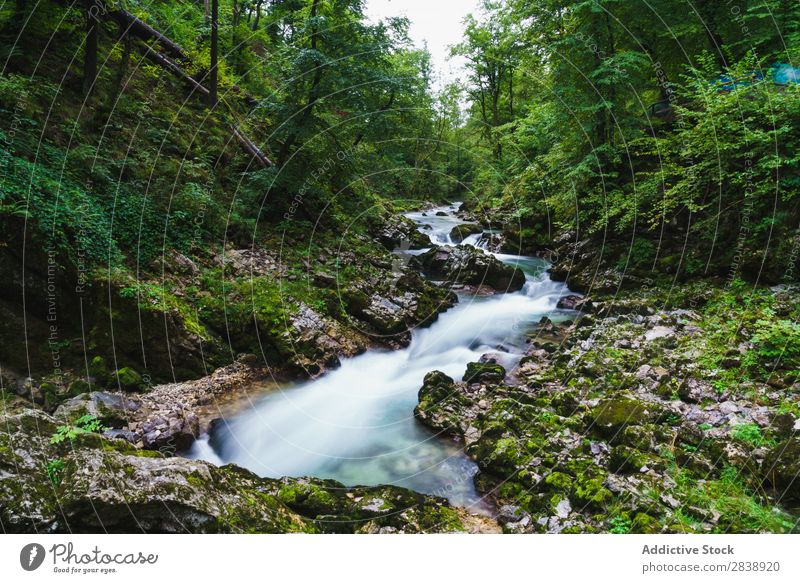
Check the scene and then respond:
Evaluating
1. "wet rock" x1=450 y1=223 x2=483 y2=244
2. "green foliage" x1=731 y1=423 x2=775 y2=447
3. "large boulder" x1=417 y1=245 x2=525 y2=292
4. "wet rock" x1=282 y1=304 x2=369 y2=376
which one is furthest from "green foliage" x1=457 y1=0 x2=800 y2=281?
"wet rock" x1=282 y1=304 x2=369 y2=376

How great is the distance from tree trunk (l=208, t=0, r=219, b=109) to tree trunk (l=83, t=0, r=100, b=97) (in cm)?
346

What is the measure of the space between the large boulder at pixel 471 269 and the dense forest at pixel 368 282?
5.0 inches

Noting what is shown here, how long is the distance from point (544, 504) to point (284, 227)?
11482 millimetres

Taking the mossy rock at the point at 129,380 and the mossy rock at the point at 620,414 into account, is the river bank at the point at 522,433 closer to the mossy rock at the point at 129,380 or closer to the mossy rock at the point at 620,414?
the mossy rock at the point at 620,414

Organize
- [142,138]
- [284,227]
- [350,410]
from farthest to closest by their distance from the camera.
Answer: [284,227]
[142,138]
[350,410]

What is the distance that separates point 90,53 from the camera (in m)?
10.1

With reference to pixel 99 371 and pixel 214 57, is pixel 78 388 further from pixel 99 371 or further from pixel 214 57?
pixel 214 57

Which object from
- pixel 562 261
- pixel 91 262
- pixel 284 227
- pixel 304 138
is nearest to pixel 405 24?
pixel 304 138

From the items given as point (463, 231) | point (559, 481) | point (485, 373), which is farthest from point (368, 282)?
point (463, 231)

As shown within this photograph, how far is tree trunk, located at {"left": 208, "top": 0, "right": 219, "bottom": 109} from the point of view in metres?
12.6

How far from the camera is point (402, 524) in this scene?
4.92 metres

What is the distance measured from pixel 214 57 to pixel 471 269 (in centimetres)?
1248

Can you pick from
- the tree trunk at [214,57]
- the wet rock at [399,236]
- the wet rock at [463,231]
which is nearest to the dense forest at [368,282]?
the tree trunk at [214,57]
